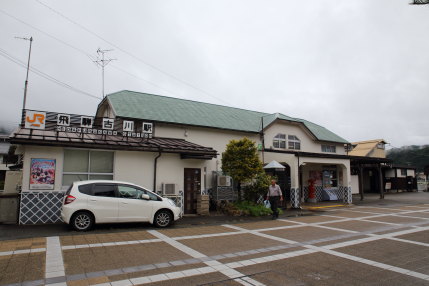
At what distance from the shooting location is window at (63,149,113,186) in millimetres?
11211

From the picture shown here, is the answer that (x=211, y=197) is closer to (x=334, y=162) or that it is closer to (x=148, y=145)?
(x=148, y=145)

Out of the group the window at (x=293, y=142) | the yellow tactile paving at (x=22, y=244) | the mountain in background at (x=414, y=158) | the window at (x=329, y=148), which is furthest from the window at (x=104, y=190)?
the mountain in background at (x=414, y=158)

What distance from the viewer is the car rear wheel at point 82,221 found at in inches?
352

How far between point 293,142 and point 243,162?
27.4 ft

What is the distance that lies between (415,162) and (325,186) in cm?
4725

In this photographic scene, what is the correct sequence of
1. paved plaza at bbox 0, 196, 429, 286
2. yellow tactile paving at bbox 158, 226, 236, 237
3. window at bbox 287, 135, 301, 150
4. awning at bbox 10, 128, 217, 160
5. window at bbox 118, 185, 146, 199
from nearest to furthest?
paved plaza at bbox 0, 196, 429, 286, yellow tactile paving at bbox 158, 226, 236, 237, window at bbox 118, 185, 146, 199, awning at bbox 10, 128, 217, 160, window at bbox 287, 135, 301, 150

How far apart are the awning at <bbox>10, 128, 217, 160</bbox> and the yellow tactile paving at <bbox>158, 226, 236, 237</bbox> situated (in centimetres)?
396

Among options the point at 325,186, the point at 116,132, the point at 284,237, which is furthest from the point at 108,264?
the point at 325,186

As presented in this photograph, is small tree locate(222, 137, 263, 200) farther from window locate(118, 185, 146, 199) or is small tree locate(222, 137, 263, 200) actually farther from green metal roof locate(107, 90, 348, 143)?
window locate(118, 185, 146, 199)

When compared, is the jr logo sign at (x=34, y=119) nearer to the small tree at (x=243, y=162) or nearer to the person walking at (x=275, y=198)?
the small tree at (x=243, y=162)

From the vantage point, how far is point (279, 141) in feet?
67.5

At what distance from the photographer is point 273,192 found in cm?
1357

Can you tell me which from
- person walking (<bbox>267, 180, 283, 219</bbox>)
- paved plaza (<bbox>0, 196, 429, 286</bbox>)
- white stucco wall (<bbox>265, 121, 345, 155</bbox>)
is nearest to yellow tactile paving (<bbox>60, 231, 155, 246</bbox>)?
paved plaza (<bbox>0, 196, 429, 286</bbox>)

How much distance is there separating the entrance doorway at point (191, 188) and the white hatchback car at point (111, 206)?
3.37 meters
